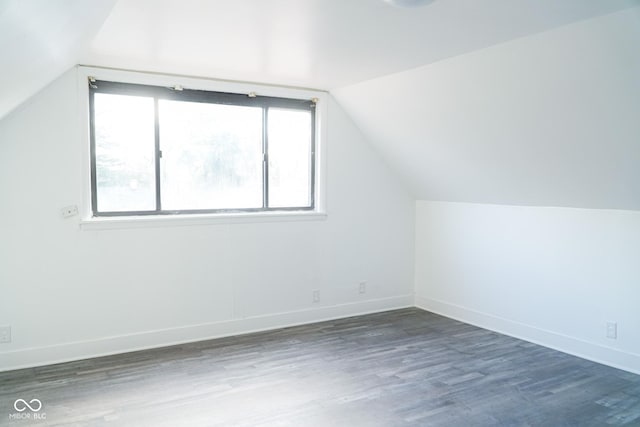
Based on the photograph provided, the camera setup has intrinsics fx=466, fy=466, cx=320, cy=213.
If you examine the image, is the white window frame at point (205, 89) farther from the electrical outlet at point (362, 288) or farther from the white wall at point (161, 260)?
the electrical outlet at point (362, 288)

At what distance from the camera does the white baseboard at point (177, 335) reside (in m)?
3.45

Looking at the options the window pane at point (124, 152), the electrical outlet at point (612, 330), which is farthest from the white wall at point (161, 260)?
the electrical outlet at point (612, 330)

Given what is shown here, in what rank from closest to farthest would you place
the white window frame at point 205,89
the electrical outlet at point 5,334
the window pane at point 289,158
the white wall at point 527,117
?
the white wall at point 527,117
the electrical outlet at point 5,334
the white window frame at point 205,89
the window pane at point 289,158

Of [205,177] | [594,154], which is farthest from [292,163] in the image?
[594,154]

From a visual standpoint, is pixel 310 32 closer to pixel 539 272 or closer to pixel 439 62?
pixel 439 62

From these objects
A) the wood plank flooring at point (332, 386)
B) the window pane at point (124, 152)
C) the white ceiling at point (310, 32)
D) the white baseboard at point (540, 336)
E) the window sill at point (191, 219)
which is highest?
the white ceiling at point (310, 32)

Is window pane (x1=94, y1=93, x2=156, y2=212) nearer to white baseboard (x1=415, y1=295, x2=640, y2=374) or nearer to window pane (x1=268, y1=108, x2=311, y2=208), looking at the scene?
window pane (x1=268, y1=108, x2=311, y2=208)

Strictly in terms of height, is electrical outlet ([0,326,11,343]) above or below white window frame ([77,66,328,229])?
below

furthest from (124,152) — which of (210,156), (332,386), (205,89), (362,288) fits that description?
(362,288)

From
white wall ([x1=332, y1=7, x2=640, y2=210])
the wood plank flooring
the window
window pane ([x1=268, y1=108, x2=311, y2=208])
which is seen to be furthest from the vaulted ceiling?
the wood plank flooring

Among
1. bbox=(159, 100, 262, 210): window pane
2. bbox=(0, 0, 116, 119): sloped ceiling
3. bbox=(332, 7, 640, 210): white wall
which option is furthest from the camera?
bbox=(159, 100, 262, 210): window pane

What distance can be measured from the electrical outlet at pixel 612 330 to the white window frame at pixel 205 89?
259 centimetres

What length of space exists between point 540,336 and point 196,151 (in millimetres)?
3415

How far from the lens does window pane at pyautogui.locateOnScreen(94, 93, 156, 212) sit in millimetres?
3746
